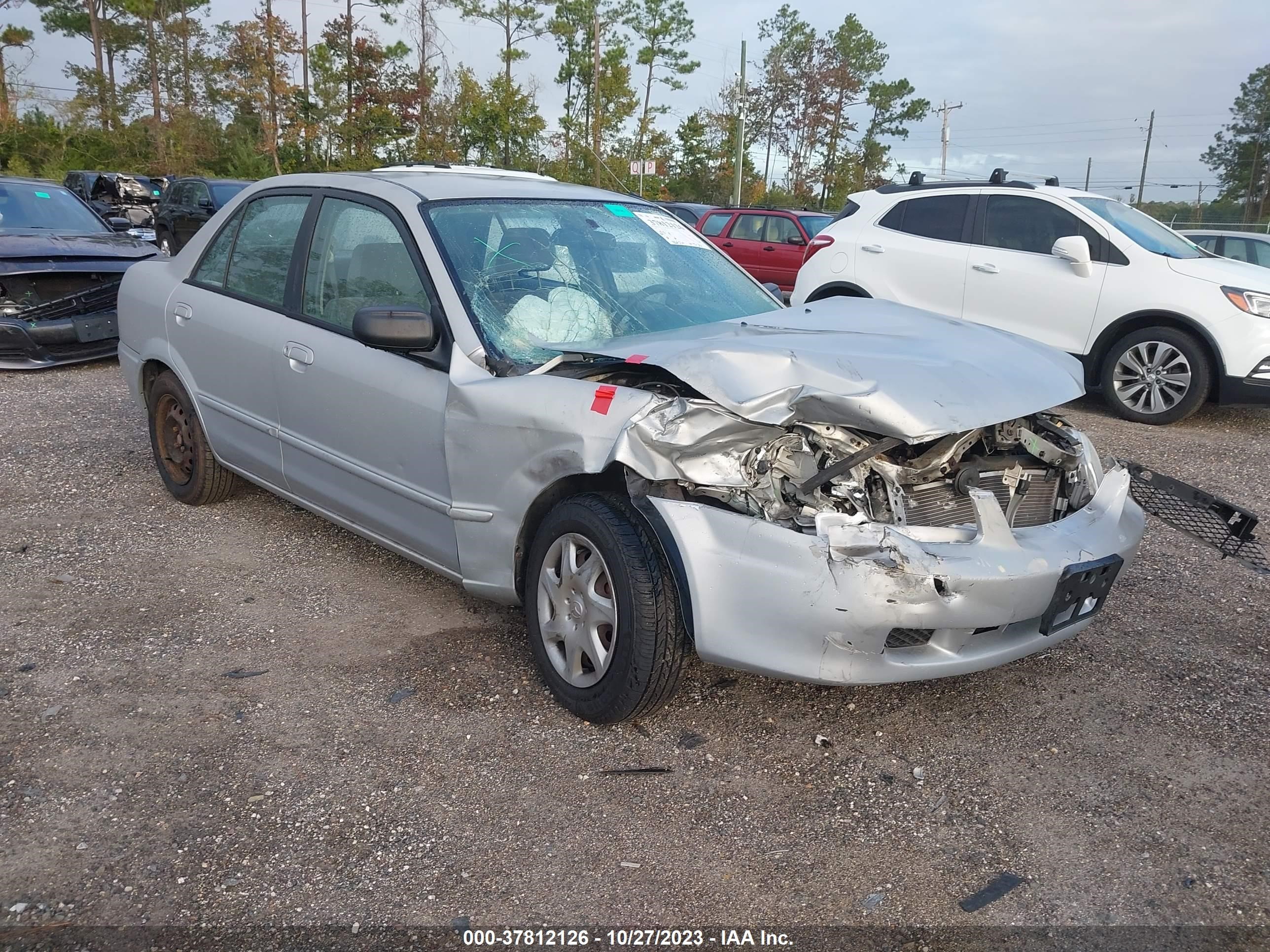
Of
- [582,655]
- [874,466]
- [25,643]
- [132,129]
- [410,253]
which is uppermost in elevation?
[132,129]

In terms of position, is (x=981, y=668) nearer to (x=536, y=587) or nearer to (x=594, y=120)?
(x=536, y=587)

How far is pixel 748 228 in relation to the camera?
50.5 ft

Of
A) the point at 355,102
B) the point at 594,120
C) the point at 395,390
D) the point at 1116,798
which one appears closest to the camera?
the point at 1116,798

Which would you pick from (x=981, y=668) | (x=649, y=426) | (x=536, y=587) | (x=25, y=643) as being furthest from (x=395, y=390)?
(x=981, y=668)

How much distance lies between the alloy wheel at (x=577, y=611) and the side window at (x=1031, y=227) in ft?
20.1

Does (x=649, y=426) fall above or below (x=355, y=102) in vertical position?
below

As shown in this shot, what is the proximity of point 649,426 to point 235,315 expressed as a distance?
247cm

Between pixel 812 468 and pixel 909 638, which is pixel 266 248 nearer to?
pixel 812 468

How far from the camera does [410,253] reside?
3.55 metres

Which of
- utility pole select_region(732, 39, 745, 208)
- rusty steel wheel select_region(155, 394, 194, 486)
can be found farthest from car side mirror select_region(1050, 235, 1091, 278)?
utility pole select_region(732, 39, 745, 208)

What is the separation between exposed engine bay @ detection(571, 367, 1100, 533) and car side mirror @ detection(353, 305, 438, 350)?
53 cm

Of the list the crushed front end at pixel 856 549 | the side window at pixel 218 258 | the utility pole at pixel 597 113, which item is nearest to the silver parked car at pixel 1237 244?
the crushed front end at pixel 856 549

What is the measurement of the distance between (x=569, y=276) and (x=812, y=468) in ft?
4.36

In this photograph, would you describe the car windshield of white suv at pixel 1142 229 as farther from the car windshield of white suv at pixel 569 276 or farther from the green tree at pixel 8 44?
the green tree at pixel 8 44
